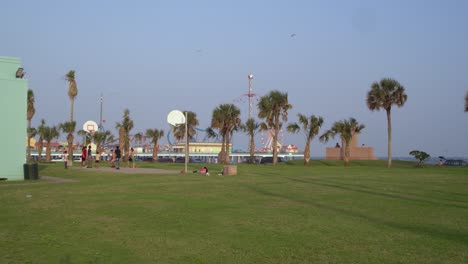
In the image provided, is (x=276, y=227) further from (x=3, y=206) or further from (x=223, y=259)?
(x=3, y=206)

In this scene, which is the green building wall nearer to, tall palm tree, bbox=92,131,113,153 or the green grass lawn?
the green grass lawn

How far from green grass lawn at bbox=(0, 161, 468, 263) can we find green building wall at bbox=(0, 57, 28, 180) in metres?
11.4

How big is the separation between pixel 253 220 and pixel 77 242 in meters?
4.18

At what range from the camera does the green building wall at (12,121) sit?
94.6ft

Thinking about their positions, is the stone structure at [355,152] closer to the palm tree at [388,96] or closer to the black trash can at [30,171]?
the palm tree at [388,96]

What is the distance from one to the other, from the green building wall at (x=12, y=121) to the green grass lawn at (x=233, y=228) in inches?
450

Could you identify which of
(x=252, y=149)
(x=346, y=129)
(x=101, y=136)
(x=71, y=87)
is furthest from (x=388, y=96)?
(x=101, y=136)

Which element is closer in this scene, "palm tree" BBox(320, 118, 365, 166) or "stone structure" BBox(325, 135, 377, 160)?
"palm tree" BBox(320, 118, 365, 166)

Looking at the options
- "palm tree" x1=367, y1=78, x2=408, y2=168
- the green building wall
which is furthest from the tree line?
the green building wall

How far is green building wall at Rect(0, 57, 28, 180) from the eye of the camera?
28844 millimetres

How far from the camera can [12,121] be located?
1145 inches

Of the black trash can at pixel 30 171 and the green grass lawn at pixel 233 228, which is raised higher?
the black trash can at pixel 30 171

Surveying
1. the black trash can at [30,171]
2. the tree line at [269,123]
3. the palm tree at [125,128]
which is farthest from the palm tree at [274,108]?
the black trash can at [30,171]

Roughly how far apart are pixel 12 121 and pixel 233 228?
2199 cm
